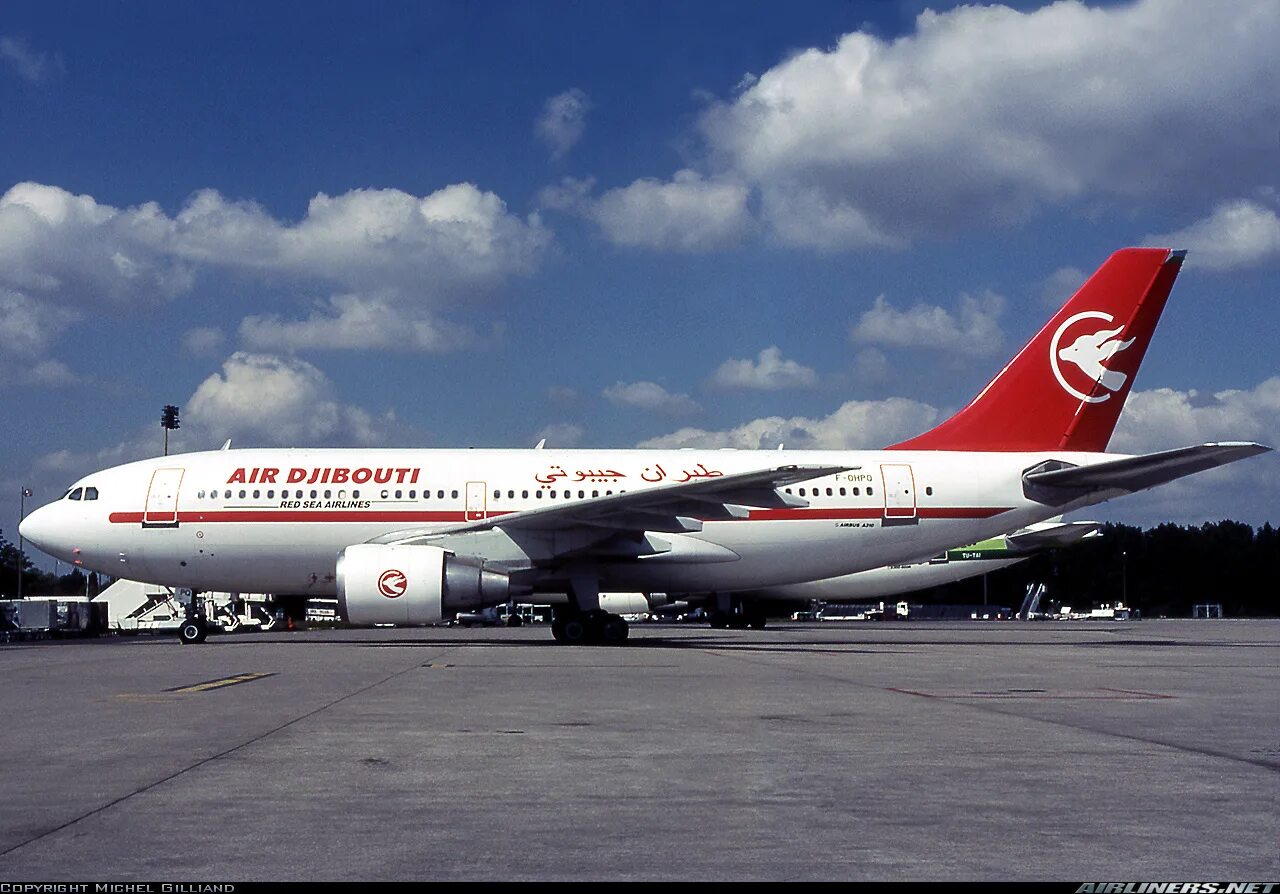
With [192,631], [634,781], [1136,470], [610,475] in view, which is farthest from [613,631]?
[634,781]

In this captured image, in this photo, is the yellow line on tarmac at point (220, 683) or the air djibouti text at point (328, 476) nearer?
the yellow line on tarmac at point (220, 683)

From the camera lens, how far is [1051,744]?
828 cm

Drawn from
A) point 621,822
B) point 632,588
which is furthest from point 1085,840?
point 632,588

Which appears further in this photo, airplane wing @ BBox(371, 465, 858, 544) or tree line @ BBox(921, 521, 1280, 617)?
tree line @ BBox(921, 521, 1280, 617)

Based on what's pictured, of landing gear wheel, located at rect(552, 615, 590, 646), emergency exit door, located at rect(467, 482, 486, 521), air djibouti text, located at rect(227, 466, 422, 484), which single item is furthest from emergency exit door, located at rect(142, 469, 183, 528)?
landing gear wheel, located at rect(552, 615, 590, 646)

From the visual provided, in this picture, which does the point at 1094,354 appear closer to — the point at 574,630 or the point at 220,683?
the point at 574,630

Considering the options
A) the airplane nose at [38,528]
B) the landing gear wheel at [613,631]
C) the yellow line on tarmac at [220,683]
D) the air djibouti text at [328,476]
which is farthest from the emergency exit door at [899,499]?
the airplane nose at [38,528]

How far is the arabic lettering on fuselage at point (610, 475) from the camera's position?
24984 millimetres

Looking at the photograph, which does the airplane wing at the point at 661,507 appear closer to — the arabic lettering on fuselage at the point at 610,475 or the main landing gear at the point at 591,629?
the arabic lettering on fuselage at the point at 610,475

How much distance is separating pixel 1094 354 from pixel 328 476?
51.8ft

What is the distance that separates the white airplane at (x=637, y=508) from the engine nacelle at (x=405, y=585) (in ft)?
0.28

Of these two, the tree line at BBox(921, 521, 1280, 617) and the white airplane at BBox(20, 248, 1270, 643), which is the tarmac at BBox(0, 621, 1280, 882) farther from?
the tree line at BBox(921, 521, 1280, 617)

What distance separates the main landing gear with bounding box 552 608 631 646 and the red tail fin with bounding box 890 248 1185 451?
8.33 meters

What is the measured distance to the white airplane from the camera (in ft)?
76.2
